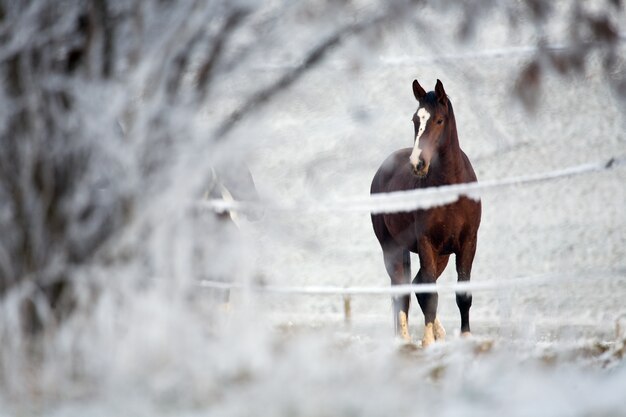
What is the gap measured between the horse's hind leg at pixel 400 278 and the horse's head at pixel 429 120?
99cm

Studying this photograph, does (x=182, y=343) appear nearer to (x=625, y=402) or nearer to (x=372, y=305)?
(x=625, y=402)

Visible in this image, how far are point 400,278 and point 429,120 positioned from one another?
1.62 meters

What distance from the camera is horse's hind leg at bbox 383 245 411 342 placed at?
575cm

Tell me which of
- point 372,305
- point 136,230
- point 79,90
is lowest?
point 372,305

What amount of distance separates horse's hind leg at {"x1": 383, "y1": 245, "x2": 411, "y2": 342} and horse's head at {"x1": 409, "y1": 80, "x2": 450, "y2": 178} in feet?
3.26

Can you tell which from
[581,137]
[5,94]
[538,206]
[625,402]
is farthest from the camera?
[581,137]

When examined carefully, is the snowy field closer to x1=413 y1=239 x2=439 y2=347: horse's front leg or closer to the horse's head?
the horse's head

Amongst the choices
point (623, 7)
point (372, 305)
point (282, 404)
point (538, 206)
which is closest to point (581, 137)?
point (538, 206)

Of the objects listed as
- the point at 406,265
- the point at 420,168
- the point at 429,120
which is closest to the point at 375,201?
the point at 420,168

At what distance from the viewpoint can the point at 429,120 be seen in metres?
5.04

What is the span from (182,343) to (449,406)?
74 cm

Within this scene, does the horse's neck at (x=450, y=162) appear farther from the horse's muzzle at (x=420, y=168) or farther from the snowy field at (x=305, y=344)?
the snowy field at (x=305, y=344)

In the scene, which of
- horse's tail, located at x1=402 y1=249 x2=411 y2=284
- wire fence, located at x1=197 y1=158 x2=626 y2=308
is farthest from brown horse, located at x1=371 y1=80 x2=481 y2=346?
wire fence, located at x1=197 y1=158 x2=626 y2=308

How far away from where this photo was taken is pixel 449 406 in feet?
7.71
